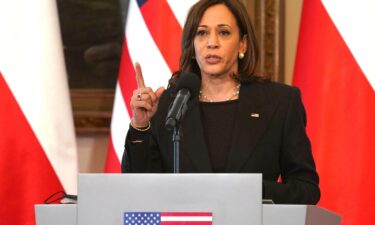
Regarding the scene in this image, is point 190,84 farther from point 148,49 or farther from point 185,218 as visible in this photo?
point 148,49

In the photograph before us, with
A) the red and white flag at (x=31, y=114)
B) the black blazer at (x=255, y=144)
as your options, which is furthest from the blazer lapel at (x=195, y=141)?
the red and white flag at (x=31, y=114)

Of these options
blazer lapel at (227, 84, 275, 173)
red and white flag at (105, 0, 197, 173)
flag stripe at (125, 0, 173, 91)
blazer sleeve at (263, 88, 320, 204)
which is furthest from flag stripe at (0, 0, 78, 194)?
blazer sleeve at (263, 88, 320, 204)

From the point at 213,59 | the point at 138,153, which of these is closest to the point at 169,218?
the point at 138,153

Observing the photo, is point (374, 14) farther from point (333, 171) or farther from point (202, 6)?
point (202, 6)

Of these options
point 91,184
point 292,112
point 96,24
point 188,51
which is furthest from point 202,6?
point 96,24

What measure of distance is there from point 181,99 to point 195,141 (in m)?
0.51

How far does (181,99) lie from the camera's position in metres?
1.79

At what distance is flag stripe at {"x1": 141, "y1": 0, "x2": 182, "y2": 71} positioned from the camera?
10.6 feet

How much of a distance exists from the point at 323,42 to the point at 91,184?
5.59 ft

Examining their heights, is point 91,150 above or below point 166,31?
below

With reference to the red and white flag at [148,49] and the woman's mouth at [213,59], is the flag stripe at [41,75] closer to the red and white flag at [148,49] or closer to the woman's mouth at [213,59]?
the red and white flag at [148,49]

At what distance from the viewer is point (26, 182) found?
3.01m

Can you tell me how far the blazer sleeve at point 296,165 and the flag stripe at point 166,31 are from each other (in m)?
0.96

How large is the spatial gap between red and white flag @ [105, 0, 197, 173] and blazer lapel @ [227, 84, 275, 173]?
832 millimetres
